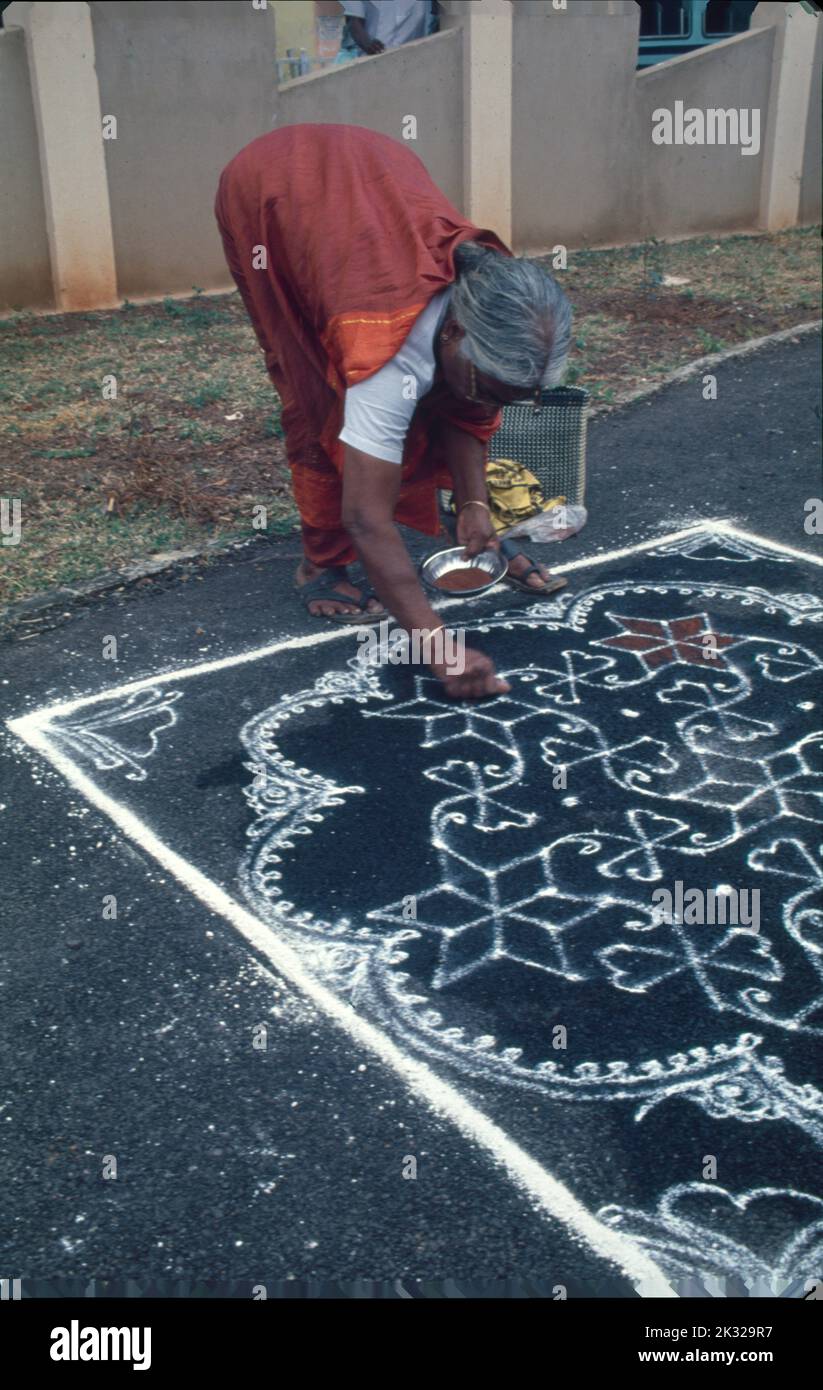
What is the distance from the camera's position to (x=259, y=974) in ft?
8.86

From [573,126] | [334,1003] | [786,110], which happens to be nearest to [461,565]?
[334,1003]

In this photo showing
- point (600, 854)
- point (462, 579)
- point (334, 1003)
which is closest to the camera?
point (334, 1003)

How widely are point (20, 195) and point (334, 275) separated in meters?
4.68

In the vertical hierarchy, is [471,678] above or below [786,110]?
below

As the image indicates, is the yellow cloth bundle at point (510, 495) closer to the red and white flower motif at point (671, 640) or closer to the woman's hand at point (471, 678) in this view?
the red and white flower motif at point (671, 640)

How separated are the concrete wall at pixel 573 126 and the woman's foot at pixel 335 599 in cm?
546

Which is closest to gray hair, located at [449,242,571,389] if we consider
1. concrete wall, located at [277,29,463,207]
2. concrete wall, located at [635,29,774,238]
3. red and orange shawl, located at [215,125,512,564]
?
red and orange shawl, located at [215,125,512,564]

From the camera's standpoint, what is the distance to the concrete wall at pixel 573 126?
8688 mm

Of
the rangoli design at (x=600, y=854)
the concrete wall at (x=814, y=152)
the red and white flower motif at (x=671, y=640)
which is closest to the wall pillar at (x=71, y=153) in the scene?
the rangoli design at (x=600, y=854)

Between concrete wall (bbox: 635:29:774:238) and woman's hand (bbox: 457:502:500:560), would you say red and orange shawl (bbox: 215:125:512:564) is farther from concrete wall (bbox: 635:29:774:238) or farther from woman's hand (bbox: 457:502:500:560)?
concrete wall (bbox: 635:29:774:238)

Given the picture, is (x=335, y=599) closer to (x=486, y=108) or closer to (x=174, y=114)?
(x=174, y=114)

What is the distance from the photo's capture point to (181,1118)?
2355 millimetres

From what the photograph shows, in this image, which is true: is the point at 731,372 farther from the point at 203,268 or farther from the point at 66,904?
the point at 66,904

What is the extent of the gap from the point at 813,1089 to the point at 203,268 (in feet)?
22.5
